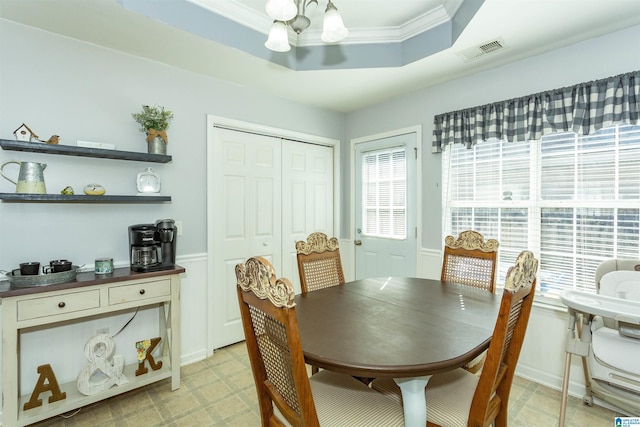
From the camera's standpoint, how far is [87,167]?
2225 millimetres

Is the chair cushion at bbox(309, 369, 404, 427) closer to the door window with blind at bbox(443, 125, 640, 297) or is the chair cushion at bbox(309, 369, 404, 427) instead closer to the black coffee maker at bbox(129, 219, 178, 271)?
the black coffee maker at bbox(129, 219, 178, 271)

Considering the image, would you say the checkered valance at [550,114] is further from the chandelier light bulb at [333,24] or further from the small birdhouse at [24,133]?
the small birdhouse at [24,133]

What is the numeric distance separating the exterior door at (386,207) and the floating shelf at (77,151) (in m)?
2.20

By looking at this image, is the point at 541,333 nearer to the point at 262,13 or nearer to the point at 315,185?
the point at 315,185

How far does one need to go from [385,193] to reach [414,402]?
2561 mm

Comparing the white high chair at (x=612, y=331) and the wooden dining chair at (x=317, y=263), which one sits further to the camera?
the wooden dining chair at (x=317, y=263)

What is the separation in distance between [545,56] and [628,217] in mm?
1317

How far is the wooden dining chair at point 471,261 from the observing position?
7.09ft

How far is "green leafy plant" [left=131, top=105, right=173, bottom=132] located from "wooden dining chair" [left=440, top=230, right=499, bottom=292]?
2.44 metres

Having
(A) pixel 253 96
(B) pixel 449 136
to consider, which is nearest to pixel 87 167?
(A) pixel 253 96

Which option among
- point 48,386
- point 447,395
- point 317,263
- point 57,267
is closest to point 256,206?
point 317,263

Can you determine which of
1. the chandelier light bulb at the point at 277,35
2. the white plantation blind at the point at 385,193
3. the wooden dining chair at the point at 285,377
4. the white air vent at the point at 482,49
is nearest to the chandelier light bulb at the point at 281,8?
the chandelier light bulb at the point at 277,35

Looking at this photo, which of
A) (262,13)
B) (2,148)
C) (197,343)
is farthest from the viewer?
(197,343)

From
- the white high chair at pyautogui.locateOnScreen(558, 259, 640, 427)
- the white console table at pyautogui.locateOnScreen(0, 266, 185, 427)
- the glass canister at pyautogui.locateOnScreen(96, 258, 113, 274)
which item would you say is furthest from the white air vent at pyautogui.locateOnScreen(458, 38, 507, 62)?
the glass canister at pyautogui.locateOnScreen(96, 258, 113, 274)
